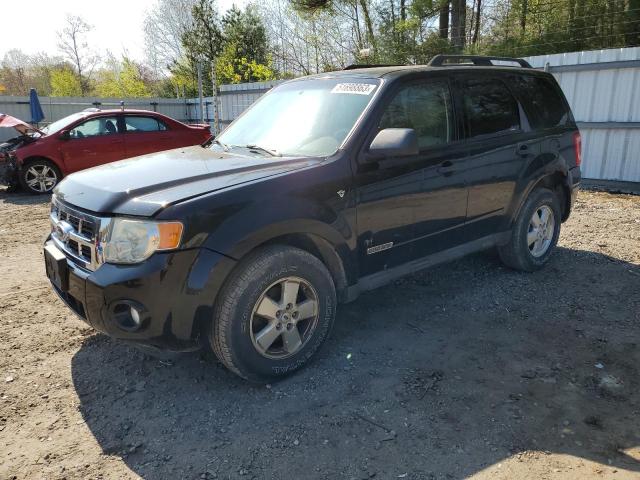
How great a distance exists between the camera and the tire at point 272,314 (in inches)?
115

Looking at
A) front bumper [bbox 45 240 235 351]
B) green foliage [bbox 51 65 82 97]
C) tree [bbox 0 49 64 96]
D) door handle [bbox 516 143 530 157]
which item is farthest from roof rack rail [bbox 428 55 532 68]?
tree [bbox 0 49 64 96]

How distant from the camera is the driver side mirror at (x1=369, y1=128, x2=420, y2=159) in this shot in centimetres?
331

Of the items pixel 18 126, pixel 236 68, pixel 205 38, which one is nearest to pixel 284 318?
pixel 18 126

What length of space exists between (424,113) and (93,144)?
824 cm

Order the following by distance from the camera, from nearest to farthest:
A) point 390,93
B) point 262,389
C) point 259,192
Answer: point 259,192
point 262,389
point 390,93

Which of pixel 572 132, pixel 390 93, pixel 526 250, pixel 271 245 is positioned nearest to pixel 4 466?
pixel 271 245

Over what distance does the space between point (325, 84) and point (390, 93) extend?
0.61 m

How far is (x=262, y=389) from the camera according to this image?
3158mm

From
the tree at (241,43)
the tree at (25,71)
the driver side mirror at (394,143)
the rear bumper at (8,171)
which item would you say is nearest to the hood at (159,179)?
the driver side mirror at (394,143)

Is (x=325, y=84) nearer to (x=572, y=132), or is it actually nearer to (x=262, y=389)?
(x=262, y=389)

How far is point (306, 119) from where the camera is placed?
3.76 metres

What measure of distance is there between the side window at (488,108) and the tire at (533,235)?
800 millimetres

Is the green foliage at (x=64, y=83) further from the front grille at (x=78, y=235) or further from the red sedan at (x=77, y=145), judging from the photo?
the front grille at (x=78, y=235)

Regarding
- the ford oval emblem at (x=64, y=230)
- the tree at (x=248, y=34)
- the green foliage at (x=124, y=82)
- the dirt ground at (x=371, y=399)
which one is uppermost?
the tree at (x=248, y=34)
